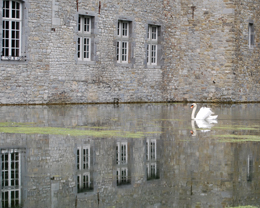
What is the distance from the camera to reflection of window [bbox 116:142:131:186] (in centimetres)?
580

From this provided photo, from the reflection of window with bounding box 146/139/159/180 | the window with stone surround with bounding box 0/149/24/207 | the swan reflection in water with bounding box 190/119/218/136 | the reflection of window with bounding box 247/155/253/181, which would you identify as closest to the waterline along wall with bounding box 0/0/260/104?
the swan reflection in water with bounding box 190/119/218/136

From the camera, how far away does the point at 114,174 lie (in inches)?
241

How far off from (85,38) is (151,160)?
1507cm

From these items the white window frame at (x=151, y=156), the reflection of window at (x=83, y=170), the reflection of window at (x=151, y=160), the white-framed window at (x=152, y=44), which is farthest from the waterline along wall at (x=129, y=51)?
the reflection of window at (x=83, y=170)

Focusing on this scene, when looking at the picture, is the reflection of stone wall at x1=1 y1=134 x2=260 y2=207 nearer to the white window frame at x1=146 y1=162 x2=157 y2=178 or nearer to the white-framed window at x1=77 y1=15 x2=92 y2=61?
the white window frame at x1=146 y1=162 x2=157 y2=178

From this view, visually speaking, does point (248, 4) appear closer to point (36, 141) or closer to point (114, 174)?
point (36, 141)

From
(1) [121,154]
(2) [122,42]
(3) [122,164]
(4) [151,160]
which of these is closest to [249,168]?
(4) [151,160]

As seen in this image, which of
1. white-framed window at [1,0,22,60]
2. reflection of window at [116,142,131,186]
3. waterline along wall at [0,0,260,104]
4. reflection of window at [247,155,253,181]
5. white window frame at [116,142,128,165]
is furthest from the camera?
Result: waterline along wall at [0,0,260,104]

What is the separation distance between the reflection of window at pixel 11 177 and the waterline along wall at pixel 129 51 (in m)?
12.1

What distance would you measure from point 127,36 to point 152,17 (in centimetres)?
156

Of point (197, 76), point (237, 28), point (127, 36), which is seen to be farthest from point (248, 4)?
point (127, 36)

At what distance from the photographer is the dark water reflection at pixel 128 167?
488 centimetres

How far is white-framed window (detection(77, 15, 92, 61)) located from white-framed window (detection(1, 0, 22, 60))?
2.93 m

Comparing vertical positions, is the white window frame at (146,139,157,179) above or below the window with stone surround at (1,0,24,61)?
below
